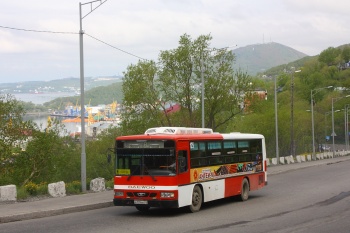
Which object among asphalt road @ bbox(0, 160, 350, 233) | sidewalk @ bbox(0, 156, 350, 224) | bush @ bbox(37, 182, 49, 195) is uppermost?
bush @ bbox(37, 182, 49, 195)

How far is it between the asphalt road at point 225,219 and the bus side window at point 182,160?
4.68 feet

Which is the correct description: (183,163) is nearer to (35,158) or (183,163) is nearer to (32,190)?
(32,190)

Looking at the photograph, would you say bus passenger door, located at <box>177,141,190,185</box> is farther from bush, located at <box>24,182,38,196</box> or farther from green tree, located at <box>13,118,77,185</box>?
green tree, located at <box>13,118,77,185</box>

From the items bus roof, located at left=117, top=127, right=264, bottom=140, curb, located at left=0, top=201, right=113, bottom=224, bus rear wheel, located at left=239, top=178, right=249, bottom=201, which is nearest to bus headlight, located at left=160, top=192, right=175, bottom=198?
bus roof, located at left=117, top=127, right=264, bottom=140

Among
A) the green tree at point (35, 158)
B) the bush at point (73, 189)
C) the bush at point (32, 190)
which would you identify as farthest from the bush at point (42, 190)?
the green tree at point (35, 158)

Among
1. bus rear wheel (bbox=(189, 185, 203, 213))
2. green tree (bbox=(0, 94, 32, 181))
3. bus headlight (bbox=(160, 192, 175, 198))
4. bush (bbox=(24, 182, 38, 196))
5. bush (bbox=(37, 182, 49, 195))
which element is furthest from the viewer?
green tree (bbox=(0, 94, 32, 181))

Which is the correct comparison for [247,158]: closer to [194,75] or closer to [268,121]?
[194,75]

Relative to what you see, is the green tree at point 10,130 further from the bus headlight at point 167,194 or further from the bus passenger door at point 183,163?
the bus headlight at point 167,194

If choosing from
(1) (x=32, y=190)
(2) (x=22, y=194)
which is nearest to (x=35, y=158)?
(1) (x=32, y=190)

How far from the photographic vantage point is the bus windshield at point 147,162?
19.1 meters

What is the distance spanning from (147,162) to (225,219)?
2993mm

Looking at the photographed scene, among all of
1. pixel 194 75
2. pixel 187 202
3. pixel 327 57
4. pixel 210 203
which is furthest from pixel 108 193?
pixel 327 57

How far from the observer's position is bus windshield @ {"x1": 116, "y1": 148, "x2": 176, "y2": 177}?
1911 cm

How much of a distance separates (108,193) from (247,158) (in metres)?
5.85
